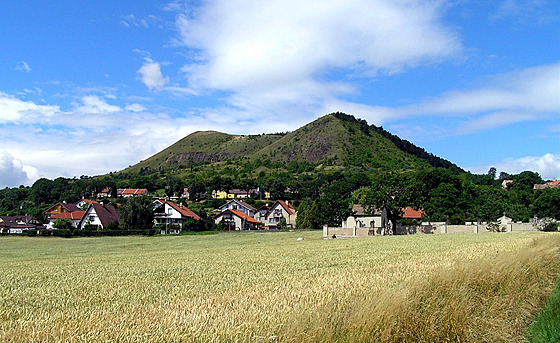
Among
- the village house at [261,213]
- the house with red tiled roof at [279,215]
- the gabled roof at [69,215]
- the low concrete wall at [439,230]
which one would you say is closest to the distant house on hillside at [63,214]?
the gabled roof at [69,215]

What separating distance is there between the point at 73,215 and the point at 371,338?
12739 centimetres

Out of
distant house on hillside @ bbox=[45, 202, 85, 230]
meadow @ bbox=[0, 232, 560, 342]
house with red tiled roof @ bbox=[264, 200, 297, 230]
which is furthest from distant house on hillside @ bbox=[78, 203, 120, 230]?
meadow @ bbox=[0, 232, 560, 342]

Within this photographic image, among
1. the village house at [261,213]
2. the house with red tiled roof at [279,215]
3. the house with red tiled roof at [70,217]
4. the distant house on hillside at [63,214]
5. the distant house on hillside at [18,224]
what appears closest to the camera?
the distant house on hillside at [18,224]

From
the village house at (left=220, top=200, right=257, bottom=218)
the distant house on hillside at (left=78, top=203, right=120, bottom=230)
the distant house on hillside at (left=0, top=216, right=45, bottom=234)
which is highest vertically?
the village house at (left=220, top=200, right=257, bottom=218)

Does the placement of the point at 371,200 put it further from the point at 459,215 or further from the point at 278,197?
the point at 278,197

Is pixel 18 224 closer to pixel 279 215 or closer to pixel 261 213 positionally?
pixel 261 213

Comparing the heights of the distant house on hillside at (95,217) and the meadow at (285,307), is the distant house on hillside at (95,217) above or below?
above

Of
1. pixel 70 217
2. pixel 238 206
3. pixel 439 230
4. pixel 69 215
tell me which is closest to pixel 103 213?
pixel 70 217

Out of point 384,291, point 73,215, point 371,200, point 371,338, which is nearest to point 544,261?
point 384,291

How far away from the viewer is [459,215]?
92.6 metres

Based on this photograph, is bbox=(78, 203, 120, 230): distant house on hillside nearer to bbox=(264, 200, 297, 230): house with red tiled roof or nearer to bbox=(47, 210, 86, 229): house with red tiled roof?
bbox=(47, 210, 86, 229): house with red tiled roof

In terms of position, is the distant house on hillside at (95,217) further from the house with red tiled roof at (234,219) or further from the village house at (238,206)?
the village house at (238,206)

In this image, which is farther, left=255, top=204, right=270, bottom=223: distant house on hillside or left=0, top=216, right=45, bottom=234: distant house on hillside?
left=255, top=204, right=270, bottom=223: distant house on hillside

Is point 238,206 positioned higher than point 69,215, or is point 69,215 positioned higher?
point 238,206
